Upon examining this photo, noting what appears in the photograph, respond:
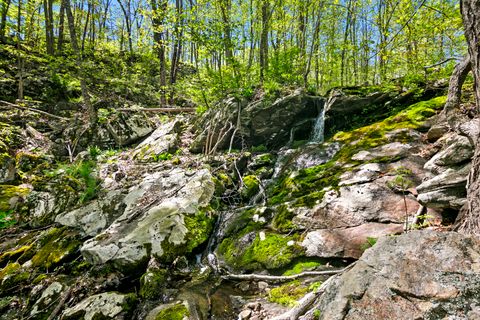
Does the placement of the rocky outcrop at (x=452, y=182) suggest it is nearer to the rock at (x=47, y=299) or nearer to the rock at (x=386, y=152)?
the rock at (x=386, y=152)

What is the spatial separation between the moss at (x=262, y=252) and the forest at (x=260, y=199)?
29 mm

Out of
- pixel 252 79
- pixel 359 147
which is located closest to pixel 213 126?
pixel 252 79

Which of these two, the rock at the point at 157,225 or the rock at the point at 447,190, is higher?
the rock at the point at 447,190

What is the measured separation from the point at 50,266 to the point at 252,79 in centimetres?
983

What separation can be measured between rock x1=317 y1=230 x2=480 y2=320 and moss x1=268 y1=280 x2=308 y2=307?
1.24m

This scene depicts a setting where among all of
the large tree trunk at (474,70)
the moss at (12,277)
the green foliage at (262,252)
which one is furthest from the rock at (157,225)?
the large tree trunk at (474,70)

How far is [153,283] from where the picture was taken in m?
4.64

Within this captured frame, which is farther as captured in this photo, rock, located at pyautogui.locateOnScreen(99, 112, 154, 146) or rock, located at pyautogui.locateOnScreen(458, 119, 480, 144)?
rock, located at pyautogui.locateOnScreen(99, 112, 154, 146)

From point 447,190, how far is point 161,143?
923 cm

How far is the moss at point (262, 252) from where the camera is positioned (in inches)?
179

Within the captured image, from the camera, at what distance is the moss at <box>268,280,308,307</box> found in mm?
3539

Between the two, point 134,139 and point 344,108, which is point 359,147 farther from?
point 134,139

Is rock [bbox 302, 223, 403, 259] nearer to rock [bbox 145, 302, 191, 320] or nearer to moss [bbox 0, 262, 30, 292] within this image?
rock [bbox 145, 302, 191, 320]

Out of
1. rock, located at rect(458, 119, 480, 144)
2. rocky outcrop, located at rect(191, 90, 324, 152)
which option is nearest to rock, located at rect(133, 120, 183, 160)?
rocky outcrop, located at rect(191, 90, 324, 152)
